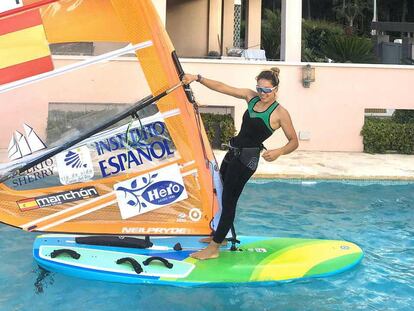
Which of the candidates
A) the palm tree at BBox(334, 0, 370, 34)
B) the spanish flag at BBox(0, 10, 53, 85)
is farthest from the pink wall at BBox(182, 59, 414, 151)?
the palm tree at BBox(334, 0, 370, 34)

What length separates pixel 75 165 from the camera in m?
4.54

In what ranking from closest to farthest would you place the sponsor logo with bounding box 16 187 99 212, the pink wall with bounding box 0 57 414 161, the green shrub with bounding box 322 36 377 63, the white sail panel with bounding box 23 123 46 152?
the white sail panel with bounding box 23 123 46 152 → the sponsor logo with bounding box 16 187 99 212 → the pink wall with bounding box 0 57 414 161 → the green shrub with bounding box 322 36 377 63

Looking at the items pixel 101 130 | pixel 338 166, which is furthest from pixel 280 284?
pixel 338 166

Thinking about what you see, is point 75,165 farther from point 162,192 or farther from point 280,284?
point 280,284

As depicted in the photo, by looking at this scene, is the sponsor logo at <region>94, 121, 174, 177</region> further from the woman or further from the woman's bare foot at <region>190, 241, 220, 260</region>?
the woman's bare foot at <region>190, 241, 220, 260</region>

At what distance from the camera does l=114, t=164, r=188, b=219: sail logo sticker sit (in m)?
4.67

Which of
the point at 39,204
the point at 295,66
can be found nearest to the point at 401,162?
the point at 295,66

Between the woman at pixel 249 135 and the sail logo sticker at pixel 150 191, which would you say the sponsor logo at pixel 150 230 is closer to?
the sail logo sticker at pixel 150 191

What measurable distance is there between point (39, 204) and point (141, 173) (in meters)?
0.91

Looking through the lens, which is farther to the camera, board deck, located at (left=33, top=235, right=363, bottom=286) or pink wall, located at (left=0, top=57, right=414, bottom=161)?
pink wall, located at (left=0, top=57, right=414, bottom=161)

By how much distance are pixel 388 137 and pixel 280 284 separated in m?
8.88

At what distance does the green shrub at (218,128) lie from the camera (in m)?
12.2

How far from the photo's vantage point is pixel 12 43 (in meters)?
3.98

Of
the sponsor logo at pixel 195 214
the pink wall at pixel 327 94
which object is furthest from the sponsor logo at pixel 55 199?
the pink wall at pixel 327 94
